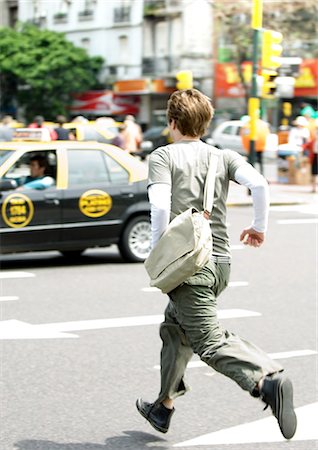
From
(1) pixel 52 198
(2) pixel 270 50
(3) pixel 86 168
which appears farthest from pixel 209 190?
(2) pixel 270 50

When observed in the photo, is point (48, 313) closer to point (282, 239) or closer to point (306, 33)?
point (282, 239)

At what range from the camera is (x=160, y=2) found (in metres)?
55.2

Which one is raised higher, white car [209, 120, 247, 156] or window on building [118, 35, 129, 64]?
window on building [118, 35, 129, 64]

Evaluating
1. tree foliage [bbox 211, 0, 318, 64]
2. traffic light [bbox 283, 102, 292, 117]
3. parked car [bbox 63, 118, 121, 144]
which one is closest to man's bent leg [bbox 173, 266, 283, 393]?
parked car [bbox 63, 118, 121, 144]

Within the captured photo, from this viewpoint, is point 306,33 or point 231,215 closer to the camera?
point 231,215

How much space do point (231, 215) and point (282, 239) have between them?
12.6 ft

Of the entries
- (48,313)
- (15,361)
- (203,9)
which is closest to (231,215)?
(48,313)

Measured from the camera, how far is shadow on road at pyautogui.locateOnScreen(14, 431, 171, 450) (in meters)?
4.64

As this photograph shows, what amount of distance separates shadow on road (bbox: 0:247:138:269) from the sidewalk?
24.5 feet

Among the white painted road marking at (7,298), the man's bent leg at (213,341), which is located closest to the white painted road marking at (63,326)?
the white painted road marking at (7,298)

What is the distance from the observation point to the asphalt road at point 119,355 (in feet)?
16.1

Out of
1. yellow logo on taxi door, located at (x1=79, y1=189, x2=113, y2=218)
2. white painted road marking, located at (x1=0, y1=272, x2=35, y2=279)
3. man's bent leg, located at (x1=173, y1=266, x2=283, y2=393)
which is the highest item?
man's bent leg, located at (x1=173, y1=266, x2=283, y2=393)

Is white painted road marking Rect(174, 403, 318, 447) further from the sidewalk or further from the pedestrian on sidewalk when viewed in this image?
the sidewalk

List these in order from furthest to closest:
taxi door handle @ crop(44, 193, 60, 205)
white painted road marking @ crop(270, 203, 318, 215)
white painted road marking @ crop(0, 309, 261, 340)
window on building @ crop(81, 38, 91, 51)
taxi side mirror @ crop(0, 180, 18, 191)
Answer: window on building @ crop(81, 38, 91, 51), white painted road marking @ crop(270, 203, 318, 215), taxi door handle @ crop(44, 193, 60, 205), taxi side mirror @ crop(0, 180, 18, 191), white painted road marking @ crop(0, 309, 261, 340)
